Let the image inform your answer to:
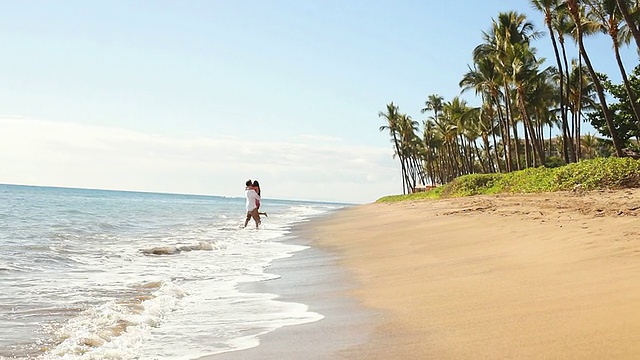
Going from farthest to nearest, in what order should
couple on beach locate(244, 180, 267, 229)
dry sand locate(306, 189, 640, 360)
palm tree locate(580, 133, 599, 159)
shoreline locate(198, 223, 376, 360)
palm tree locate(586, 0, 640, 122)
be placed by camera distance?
1. palm tree locate(580, 133, 599, 159)
2. palm tree locate(586, 0, 640, 122)
3. couple on beach locate(244, 180, 267, 229)
4. shoreline locate(198, 223, 376, 360)
5. dry sand locate(306, 189, 640, 360)

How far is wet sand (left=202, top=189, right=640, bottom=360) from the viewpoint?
3.49 metres

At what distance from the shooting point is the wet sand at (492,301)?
11.5 ft

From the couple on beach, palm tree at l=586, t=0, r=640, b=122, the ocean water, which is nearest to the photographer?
the ocean water

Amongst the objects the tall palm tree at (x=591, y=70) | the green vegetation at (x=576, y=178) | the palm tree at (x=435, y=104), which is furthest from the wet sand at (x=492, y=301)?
the palm tree at (x=435, y=104)

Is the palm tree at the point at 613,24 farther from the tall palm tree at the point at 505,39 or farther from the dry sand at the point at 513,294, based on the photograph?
the dry sand at the point at 513,294

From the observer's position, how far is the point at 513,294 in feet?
15.9

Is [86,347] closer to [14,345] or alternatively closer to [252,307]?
[14,345]

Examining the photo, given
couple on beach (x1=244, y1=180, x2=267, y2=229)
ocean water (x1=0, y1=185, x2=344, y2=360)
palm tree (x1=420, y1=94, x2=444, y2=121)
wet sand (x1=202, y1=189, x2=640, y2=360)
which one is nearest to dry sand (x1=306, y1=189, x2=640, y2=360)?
wet sand (x1=202, y1=189, x2=640, y2=360)


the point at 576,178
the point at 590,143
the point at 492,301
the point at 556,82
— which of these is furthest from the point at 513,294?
the point at 590,143

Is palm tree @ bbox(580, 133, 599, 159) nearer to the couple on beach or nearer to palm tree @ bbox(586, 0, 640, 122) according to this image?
palm tree @ bbox(586, 0, 640, 122)

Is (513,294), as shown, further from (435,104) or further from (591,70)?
(435,104)

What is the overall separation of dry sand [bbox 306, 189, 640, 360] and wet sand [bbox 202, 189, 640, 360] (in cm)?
1

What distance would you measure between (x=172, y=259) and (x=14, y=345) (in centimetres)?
641

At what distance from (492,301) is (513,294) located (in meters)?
0.27
